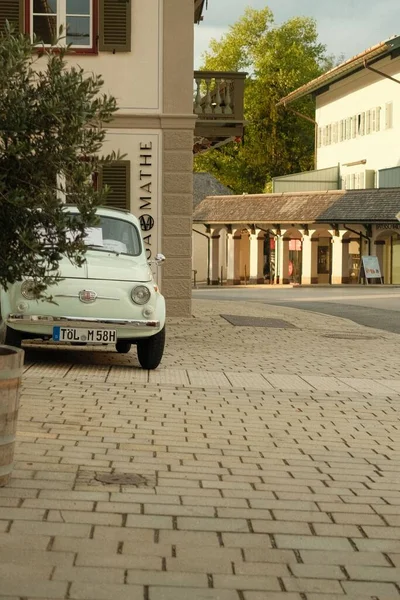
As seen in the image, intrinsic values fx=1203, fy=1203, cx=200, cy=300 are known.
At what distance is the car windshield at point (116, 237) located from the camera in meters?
13.4

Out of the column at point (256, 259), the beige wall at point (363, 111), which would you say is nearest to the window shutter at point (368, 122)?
the beige wall at point (363, 111)

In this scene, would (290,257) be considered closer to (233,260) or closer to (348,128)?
(233,260)

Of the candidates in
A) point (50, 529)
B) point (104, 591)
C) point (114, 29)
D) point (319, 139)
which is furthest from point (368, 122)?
point (104, 591)

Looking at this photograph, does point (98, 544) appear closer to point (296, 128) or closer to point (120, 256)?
point (120, 256)

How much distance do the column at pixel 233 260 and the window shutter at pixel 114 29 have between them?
48133 mm

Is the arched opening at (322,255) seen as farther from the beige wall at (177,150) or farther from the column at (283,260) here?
the beige wall at (177,150)

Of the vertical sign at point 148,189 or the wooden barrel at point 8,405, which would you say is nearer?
the wooden barrel at point 8,405

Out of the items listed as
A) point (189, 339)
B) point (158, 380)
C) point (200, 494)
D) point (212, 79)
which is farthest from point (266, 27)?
point (200, 494)

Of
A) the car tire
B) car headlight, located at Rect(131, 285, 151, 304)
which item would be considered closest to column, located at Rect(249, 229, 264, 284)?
car headlight, located at Rect(131, 285, 151, 304)

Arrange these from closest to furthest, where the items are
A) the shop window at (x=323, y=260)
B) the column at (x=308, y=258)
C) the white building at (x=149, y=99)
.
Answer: the white building at (x=149, y=99) → the column at (x=308, y=258) → the shop window at (x=323, y=260)

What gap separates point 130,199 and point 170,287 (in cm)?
182

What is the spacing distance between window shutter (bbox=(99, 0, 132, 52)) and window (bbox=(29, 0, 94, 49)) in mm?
250

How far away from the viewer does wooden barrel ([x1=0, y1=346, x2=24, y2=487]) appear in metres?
6.15

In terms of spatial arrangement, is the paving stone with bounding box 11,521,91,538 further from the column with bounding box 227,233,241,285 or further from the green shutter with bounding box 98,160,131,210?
the column with bounding box 227,233,241,285
